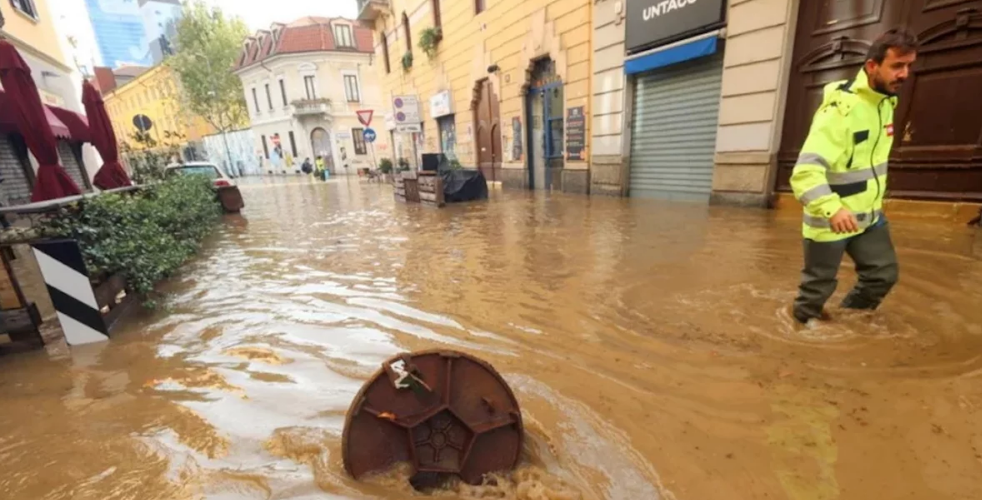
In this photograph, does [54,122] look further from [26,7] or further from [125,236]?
[125,236]

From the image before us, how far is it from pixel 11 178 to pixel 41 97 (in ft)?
7.12

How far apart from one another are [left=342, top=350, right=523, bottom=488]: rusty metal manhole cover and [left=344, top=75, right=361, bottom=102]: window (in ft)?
127

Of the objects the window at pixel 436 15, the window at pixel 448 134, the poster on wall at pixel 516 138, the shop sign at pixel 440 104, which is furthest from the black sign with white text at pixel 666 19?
the window at pixel 436 15

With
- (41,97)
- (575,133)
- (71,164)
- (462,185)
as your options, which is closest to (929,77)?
(575,133)

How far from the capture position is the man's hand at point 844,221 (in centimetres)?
246

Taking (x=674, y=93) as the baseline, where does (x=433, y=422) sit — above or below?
below

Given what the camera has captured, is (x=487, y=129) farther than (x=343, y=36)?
No

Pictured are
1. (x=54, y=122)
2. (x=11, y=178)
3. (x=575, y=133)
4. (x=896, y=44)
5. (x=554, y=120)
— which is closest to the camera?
(x=896, y=44)

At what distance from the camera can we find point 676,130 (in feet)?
29.6

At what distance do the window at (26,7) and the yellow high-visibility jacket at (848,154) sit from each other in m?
18.5

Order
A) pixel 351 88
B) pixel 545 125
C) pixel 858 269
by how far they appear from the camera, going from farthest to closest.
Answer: pixel 351 88, pixel 545 125, pixel 858 269

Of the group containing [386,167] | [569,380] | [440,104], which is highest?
[440,104]

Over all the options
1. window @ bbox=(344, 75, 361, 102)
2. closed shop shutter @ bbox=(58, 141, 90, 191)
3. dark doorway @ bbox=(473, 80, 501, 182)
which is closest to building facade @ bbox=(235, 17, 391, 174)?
window @ bbox=(344, 75, 361, 102)

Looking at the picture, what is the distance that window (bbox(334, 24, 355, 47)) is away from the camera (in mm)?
35375
